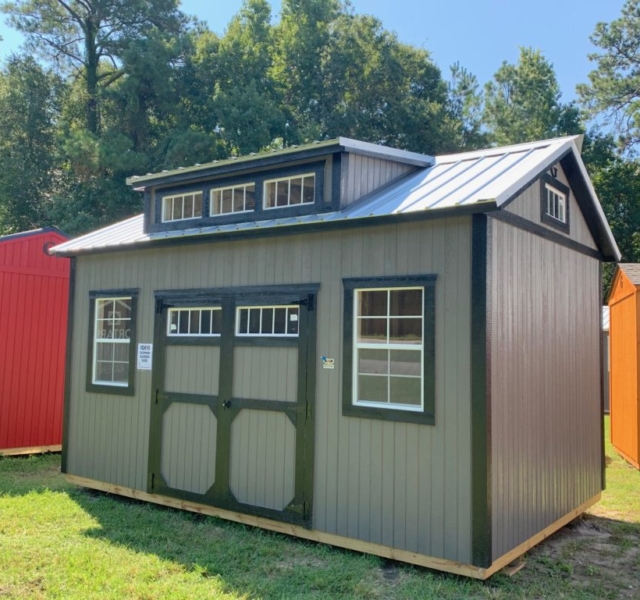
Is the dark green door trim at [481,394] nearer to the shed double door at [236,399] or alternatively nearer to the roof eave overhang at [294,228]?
the roof eave overhang at [294,228]

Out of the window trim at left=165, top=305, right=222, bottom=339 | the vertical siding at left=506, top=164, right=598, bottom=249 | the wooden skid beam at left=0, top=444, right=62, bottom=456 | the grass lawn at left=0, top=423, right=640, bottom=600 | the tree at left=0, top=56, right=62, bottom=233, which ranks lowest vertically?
the grass lawn at left=0, top=423, right=640, bottom=600

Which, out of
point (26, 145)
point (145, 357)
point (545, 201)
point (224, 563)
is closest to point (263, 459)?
point (224, 563)

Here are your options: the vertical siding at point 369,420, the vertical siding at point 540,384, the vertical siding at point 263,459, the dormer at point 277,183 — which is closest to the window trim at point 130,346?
the vertical siding at point 369,420

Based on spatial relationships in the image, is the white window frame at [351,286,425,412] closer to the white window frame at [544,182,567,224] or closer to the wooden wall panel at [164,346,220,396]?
the wooden wall panel at [164,346,220,396]

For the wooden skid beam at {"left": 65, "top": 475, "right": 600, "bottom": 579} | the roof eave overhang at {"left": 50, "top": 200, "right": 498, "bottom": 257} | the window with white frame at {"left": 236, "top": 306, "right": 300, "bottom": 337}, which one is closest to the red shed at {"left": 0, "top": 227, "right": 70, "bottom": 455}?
the roof eave overhang at {"left": 50, "top": 200, "right": 498, "bottom": 257}

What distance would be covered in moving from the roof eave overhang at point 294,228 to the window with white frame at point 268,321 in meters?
0.72

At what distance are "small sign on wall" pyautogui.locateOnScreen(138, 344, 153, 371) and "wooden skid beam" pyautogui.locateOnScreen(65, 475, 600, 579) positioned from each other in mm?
1364

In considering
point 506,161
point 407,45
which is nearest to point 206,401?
point 506,161

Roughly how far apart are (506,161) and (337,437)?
3012 mm

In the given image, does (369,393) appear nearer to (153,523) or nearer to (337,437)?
(337,437)

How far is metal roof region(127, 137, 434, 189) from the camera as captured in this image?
6277 mm

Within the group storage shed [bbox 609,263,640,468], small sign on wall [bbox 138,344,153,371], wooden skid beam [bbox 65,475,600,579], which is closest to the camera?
wooden skid beam [bbox 65,475,600,579]

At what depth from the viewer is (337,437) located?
5.68 metres

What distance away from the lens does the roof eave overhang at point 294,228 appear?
503 centimetres
